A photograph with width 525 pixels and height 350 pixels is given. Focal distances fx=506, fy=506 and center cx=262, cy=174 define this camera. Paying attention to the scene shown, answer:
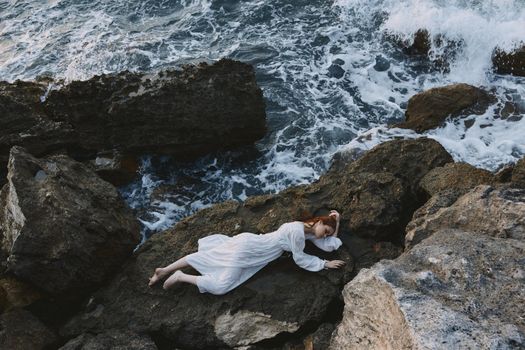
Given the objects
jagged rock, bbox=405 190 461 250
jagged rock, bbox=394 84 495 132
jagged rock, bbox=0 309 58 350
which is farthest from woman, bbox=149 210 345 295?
jagged rock, bbox=394 84 495 132

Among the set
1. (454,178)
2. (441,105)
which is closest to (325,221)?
(454,178)

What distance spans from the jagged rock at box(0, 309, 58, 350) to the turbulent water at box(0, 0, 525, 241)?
3.26 meters

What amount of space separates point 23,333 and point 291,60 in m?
10.5

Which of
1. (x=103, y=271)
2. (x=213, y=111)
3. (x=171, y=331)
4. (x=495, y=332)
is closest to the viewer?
(x=495, y=332)

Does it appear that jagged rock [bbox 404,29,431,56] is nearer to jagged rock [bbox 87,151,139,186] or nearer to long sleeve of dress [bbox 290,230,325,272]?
jagged rock [bbox 87,151,139,186]

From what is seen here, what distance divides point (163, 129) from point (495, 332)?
26.1 feet

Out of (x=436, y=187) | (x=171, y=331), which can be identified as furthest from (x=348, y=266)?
(x=171, y=331)

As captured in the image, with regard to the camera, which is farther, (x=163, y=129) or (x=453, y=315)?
(x=163, y=129)

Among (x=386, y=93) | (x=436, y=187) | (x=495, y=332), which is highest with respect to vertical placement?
(x=495, y=332)

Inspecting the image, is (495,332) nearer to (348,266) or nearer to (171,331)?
(348,266)

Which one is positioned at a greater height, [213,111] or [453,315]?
[453,315]

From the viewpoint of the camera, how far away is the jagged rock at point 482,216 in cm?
612

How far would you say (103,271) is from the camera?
7641 mm

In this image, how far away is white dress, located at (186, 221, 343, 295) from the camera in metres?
7.18
